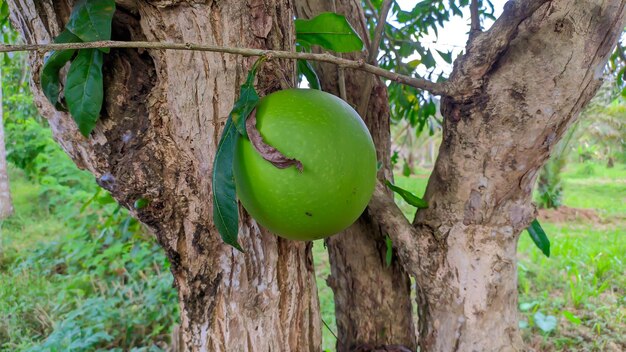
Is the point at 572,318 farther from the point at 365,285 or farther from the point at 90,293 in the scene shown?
the point at 90,293

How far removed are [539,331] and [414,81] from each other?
2.58 metres

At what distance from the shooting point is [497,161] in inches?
33.1

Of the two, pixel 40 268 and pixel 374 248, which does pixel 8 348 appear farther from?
pixel 374 248

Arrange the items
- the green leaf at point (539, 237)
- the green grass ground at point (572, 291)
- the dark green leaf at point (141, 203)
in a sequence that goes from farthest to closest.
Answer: the green grass ground at point (572, 291)
the green leaf at point (539, 237)
the dark green leaf at point (141, 203)

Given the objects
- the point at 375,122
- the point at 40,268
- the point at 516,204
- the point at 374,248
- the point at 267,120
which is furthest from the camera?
the point at 40,268

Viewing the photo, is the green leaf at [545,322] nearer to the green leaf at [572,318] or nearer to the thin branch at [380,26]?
the green leaf at [572,318]

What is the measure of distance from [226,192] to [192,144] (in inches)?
7.8

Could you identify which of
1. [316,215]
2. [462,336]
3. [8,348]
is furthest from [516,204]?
[8,348]

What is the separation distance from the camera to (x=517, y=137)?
81 centimetres

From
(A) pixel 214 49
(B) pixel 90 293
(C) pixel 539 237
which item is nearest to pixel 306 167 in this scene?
(A) pixel 214 49

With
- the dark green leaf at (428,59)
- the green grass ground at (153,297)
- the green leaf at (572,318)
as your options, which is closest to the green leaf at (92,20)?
the dark green leaf at (428,59)

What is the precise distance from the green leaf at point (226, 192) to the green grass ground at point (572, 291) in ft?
7.25

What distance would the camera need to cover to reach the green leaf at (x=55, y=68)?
2.54 feet

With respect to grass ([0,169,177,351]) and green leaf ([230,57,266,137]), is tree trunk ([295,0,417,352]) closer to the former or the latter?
green leaf ([230,57,266,137])
